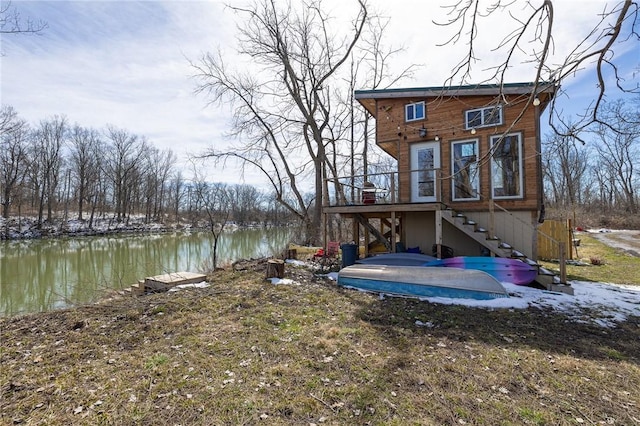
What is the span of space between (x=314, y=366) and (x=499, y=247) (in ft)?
19.3

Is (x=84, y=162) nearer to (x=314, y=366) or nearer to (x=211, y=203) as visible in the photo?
(x=211, y=203)

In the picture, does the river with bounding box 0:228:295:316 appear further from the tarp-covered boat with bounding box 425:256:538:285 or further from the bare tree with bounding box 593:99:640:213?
the bare tree with bounding box 593:99:640:213

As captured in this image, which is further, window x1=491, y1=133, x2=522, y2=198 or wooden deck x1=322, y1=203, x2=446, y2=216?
window x1=491, y1=133, x2=522, y2=198

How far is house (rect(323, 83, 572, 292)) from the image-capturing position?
8.16m

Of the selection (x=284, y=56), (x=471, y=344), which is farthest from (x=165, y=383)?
(x=284, y=56)

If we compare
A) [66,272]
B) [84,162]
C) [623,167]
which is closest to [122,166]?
[84,162]

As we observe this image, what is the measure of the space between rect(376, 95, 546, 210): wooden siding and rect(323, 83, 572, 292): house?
22 mm

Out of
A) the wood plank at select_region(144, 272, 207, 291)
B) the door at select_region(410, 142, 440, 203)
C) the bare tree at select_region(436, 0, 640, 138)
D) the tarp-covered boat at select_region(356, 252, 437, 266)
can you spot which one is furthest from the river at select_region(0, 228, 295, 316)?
the bare tree at select_region(436, 0, 640, 138)

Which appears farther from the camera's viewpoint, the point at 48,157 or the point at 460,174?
the point at 48,157

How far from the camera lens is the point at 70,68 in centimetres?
834

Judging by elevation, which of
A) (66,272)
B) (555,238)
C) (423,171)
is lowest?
(66,272)

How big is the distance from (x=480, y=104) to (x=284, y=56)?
10.2 m

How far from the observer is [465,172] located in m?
9.01

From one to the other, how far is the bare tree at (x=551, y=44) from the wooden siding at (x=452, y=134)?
185 inches
